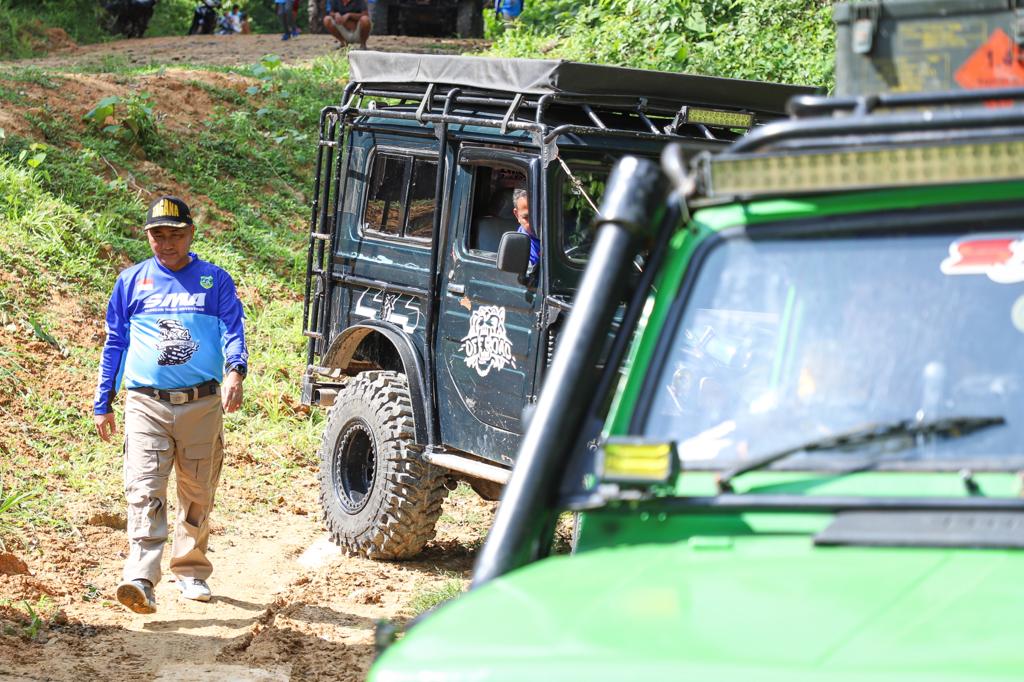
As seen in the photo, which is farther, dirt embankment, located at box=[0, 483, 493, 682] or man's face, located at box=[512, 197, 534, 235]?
man's face, located at box=[512, 197, 534, 235]

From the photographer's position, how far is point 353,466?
772cm

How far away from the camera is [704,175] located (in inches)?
112

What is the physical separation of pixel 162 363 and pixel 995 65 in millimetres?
3966

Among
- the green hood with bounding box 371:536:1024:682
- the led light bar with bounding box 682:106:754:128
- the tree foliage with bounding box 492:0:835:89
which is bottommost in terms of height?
the green hood with bounding box 371:536:1024:682

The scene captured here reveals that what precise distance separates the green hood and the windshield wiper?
0.77 feet

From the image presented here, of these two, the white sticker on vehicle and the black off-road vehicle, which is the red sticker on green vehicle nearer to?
the white sticker on vehicle

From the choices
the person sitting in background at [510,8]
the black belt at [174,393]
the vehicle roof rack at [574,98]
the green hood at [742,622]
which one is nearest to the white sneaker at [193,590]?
the black belt at [174,393]

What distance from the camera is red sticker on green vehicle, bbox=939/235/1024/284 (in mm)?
2746

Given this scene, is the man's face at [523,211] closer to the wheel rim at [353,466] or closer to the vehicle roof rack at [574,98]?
the vehicle roof rack at [574,98]

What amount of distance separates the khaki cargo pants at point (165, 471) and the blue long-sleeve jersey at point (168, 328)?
122 millimetres

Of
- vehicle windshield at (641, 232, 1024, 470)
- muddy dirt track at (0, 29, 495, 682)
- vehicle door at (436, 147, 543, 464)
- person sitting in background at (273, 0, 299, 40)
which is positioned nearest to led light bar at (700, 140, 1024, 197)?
vehicle windshield at (641, 232, 1024, 470)

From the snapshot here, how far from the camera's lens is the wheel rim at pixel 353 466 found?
7566 mm

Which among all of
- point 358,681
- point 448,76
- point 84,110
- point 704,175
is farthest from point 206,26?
point 704,175

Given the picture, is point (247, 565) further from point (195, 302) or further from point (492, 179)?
point (492, 179)
